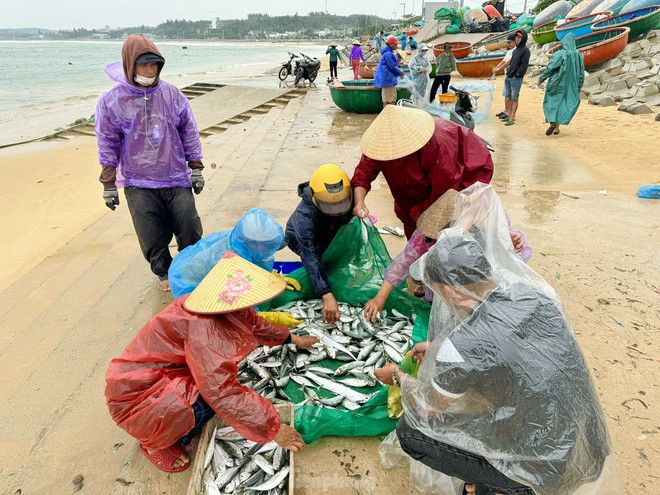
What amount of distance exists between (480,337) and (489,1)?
44949 millimetres

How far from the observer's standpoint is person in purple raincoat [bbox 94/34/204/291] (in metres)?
3.45

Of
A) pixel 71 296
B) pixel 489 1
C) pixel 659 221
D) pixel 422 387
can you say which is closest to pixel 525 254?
pixel 422 387

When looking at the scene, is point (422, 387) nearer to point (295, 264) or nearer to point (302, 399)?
point (302, 399)

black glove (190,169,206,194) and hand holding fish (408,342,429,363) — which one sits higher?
black glove (190,169,206,194)

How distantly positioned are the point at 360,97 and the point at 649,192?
26.0 ft

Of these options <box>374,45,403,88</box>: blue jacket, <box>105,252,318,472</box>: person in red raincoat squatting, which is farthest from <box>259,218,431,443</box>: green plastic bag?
<box>374,45,403,88</box>: blue jacket

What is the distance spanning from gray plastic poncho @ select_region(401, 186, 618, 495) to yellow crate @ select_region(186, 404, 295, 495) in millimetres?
799

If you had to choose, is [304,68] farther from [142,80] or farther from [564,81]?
[142,80]

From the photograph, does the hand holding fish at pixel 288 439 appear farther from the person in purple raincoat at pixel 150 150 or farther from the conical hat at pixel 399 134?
the person in purple raincoat at pixel 150 150

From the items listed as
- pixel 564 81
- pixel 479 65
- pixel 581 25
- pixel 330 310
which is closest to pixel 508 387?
pixel 330 310

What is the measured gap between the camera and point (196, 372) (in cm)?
206

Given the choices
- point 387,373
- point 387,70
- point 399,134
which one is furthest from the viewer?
point 387,70

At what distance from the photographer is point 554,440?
162 centimetres

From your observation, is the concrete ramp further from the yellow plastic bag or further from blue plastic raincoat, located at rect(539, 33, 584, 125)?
the yellow plastic bag
